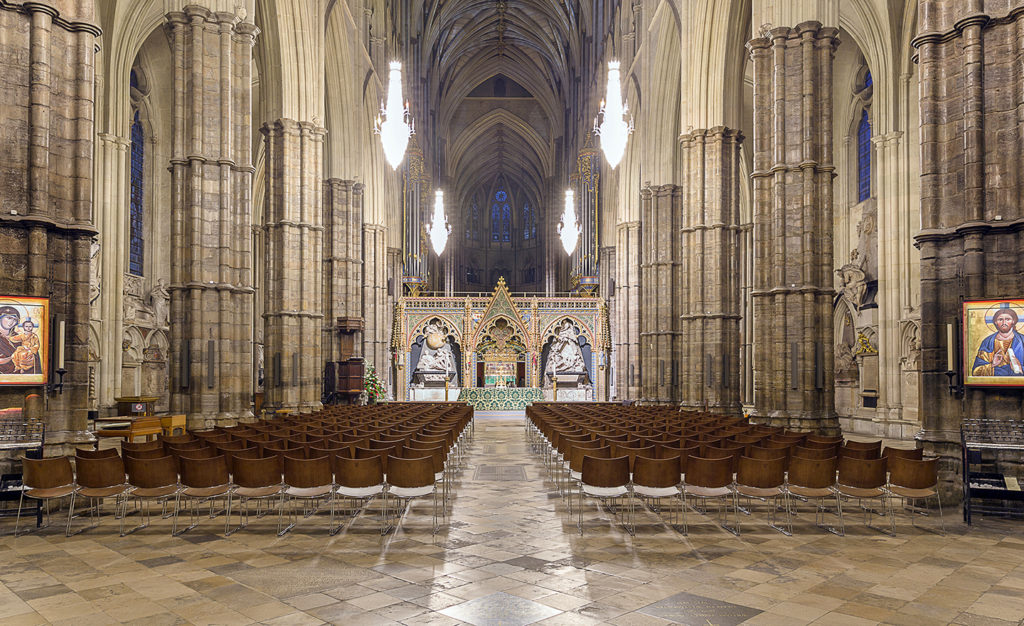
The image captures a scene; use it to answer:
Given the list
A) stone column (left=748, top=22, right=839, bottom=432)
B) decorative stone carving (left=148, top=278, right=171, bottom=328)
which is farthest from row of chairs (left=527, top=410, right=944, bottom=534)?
decorative stone carving (left=148, top=278, right=171, bottom=328)

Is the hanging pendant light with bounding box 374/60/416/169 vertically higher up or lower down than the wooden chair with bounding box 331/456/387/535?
higher up

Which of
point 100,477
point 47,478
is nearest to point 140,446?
point 100,477

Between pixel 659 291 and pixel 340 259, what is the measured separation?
1177cm

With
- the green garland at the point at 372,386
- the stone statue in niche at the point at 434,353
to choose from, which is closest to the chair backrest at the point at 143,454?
the green garland at the point at 372,386

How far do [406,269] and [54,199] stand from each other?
29928 millimetres

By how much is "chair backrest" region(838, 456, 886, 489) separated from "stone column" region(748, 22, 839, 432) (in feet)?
23.4

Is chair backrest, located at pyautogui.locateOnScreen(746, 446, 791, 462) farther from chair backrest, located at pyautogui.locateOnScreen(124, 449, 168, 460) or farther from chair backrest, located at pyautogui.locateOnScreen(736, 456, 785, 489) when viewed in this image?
chair backrest, located at pyautogui.locateOnScreen(124, 449, 168, 460)

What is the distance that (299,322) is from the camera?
20.9 meters

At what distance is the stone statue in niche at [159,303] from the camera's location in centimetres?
2802

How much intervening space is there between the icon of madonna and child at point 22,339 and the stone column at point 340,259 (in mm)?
16344

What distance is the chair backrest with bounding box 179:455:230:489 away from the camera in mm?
7711

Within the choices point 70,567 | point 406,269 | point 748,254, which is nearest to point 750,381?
point 748,254

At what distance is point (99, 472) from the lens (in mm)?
7625

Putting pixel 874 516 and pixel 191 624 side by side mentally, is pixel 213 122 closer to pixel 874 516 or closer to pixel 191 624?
pixel 191 624
